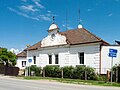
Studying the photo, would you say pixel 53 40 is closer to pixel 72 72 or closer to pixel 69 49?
pixel 69 49

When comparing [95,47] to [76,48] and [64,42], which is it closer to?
[76,48]

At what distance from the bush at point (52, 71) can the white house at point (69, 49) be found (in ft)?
3.65

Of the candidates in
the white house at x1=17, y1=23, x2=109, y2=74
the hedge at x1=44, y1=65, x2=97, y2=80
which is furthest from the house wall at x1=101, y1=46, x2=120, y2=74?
the hedge at x1=44, y1=65, x2=97, y2=80

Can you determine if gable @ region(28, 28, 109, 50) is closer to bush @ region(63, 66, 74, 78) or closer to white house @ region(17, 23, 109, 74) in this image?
white house @ region(17, 23, 109, 74)

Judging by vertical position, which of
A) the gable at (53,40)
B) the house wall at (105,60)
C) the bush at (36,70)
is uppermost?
the gable at (53,40)

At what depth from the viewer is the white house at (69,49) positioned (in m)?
31.9

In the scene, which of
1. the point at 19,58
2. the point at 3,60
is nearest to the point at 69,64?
the point at 3,60

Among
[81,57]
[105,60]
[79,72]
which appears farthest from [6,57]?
[105,60]

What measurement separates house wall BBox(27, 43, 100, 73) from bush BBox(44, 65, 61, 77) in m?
1.13

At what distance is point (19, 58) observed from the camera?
56.2 m

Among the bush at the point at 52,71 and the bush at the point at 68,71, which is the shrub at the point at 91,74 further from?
the bush at the point at 52,71

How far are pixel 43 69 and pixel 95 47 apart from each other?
1030cm

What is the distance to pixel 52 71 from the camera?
36.4 meters

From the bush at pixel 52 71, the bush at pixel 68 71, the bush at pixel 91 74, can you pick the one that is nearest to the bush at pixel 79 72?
the bush at pixel 68 71
